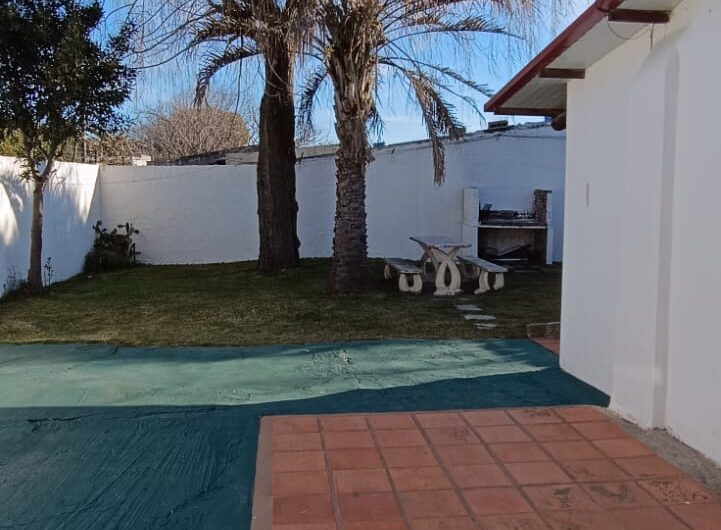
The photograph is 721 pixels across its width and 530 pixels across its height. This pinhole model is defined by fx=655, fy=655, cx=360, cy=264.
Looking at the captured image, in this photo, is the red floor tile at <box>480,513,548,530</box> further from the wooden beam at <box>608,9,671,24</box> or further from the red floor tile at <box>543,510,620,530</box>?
the wooden beam at <box>608,9,671,24</box>

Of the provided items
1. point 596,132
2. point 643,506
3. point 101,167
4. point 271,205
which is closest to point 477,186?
point 271,205

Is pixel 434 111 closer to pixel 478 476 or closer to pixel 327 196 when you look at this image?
pixel 327 196

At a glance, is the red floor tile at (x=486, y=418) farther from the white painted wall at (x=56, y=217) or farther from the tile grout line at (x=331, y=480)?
the white painted wall at (x=56, y=217)

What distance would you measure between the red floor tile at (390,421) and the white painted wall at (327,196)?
10442mm

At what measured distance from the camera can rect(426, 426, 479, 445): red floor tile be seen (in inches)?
158

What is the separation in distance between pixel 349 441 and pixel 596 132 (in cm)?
306

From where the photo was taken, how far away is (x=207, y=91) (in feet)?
34.8

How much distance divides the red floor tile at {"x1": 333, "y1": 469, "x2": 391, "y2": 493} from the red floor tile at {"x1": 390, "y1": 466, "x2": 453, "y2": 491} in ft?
0.20

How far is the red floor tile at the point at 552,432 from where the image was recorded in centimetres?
403

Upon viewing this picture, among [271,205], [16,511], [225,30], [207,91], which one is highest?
[225,30]

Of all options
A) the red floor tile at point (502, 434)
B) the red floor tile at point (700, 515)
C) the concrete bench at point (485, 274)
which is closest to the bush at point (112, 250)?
the concrete bench at point (485, 274)

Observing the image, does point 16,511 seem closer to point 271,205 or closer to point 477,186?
point 271,205

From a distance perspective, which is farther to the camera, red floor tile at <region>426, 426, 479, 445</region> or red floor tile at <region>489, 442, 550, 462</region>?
red floor tile at <region>426, 426, 479, 445</region>

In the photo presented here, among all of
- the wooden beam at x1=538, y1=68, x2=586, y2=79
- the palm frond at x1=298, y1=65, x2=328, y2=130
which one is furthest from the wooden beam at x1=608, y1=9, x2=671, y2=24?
the palm frond at x1=298, y1=65, x2=328, y2=130
